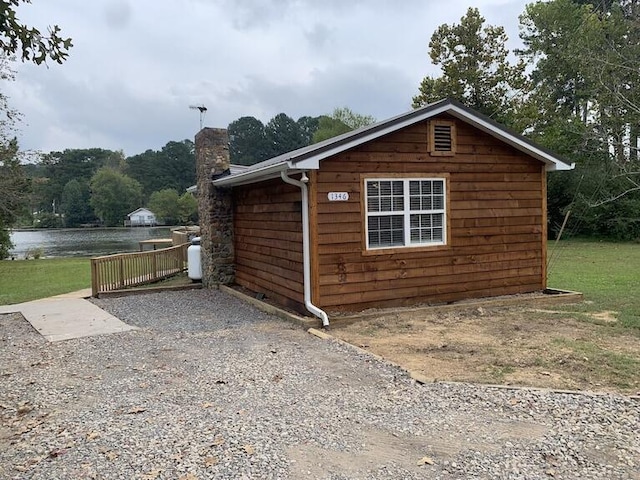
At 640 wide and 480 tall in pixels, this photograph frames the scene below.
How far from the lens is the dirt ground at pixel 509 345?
4820 mm

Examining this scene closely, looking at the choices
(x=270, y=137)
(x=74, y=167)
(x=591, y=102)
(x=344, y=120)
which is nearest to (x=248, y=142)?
(x=270, y=137)

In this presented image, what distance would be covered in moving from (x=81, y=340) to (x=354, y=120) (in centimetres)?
3904

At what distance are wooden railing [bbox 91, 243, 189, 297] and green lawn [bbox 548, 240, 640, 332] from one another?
9216 mm

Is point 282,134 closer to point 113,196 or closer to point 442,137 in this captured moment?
point 113,196

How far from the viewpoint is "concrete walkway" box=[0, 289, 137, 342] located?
292 inches

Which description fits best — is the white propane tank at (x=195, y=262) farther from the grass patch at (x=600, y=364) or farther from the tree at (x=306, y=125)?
the tree at (x=306, y=125)

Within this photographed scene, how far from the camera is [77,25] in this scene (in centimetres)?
600

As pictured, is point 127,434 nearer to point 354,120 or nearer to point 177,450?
point 177,450

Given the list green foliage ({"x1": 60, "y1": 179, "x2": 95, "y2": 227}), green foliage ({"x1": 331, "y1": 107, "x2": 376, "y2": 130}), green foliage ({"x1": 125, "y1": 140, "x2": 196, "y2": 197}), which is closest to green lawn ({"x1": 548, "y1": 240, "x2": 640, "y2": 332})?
green foliage ({"x1": 331, "y1": 107, "x2": 376, "y2": 130})

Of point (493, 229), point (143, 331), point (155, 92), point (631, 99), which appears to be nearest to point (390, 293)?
point (493, 229)

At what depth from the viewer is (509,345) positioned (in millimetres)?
6031

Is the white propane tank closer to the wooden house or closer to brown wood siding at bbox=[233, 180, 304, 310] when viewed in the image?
brown wood siding at bbox=[233, 180, 304, 310]

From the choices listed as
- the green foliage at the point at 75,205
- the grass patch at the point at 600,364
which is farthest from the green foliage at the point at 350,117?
the green foliage at the point at 75,205

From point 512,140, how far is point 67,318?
8097 mm
